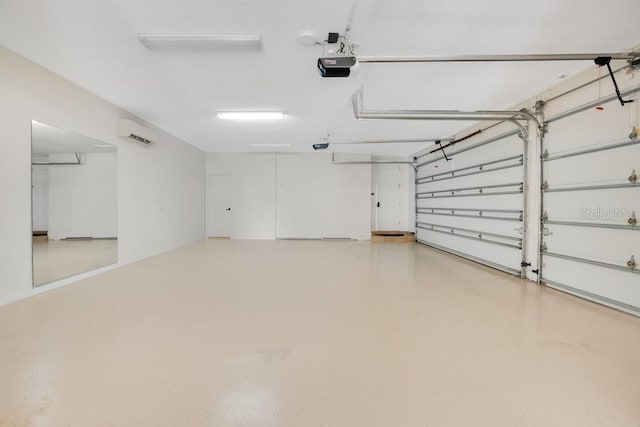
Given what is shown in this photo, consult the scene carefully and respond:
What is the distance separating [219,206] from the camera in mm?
8586

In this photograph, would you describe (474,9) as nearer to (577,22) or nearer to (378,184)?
(577,22)

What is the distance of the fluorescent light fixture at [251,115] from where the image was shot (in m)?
4.66

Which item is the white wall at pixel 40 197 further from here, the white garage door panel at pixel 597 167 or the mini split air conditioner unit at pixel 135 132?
the white garage door panel at pixel 597 167

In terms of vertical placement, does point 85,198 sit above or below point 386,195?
below

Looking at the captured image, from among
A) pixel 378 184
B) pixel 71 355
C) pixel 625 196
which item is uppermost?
pixel 378 184

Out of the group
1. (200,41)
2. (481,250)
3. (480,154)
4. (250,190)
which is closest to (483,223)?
(481,250)

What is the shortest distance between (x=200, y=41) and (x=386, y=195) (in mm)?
7134

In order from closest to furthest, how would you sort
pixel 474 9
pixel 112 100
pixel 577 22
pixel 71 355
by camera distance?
pixel 71 355, pixel 474 9, pixel 577 22, pixel 112 100

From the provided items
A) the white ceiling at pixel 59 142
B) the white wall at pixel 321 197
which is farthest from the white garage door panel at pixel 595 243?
the white ceiling at pixel 59 142

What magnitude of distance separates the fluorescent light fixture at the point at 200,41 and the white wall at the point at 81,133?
66.6 inches

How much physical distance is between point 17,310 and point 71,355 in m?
1.52

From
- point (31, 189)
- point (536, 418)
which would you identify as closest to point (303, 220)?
point (31, 189)

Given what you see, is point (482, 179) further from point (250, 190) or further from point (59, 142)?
point (59, 142)

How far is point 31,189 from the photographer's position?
10.2 ft
